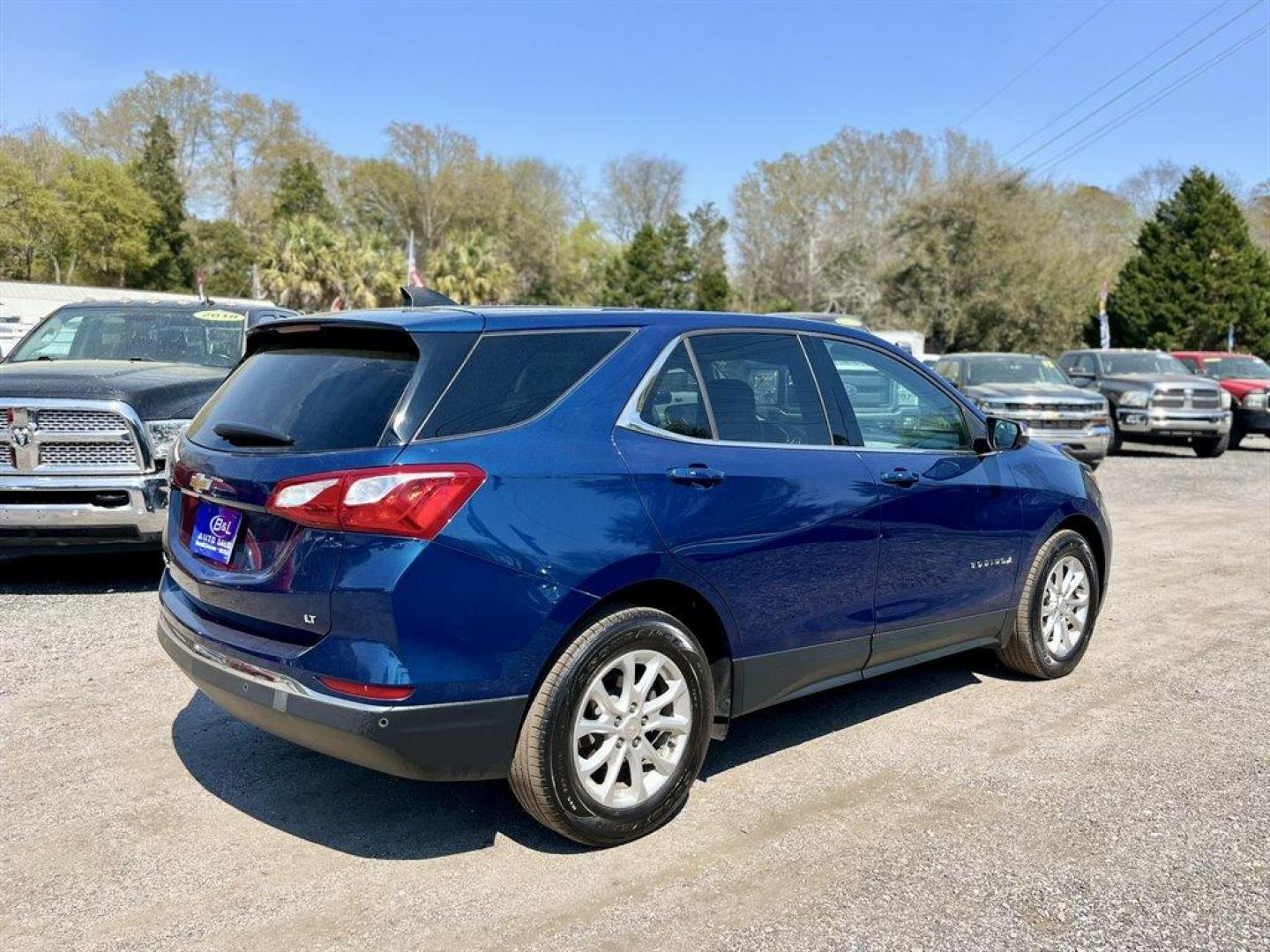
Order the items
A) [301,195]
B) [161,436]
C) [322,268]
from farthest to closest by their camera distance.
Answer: [301,195] → [322,268] → [161,436]

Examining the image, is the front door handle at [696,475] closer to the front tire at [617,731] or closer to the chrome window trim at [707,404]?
the chrome window trim at [707,404]

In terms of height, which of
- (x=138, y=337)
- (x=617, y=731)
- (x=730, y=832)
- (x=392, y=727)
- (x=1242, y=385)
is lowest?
(x=730, y=832)

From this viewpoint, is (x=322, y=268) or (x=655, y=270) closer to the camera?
(x=322, y=268)

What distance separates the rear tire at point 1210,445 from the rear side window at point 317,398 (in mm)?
17802

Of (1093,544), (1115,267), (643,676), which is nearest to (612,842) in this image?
(643,676)

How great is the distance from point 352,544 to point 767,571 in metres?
1.53

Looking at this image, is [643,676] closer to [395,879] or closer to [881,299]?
[395,879]

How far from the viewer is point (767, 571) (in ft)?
12.1

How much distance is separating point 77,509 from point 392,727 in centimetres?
412

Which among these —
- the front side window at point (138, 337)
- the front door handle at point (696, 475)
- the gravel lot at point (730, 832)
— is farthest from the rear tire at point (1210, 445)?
the front door handle at point (696, 475)

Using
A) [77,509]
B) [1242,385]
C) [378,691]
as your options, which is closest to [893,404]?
[378,691]

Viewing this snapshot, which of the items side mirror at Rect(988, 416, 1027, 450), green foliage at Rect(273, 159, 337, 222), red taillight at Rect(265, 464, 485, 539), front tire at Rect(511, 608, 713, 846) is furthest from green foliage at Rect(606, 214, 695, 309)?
red taillight at Rect(265, 464, 485, 539)

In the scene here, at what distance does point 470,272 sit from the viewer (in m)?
46.9

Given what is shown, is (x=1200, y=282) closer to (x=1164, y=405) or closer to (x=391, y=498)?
(x=1164, y=405)
